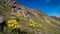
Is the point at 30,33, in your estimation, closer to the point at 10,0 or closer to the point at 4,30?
the point at 4,30

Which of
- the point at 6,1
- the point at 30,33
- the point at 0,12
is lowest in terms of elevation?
the point at 30,33

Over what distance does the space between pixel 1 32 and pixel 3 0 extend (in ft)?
52.2

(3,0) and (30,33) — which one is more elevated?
(3,0)

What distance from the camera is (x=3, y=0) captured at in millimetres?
38000

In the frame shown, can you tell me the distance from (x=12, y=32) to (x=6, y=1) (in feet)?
53.2

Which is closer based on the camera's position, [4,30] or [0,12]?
[4,30]

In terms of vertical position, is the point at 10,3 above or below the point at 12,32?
above

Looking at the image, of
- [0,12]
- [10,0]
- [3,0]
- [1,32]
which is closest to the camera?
[1,32]

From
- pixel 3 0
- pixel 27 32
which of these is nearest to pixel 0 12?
pixel 27 32

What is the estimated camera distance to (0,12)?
29625 millimetres

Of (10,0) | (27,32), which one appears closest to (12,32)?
(27,32)

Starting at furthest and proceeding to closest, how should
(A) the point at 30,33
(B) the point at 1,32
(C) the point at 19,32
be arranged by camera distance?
1. (A) the point at 30,33
2. (C) the point at 19,32
3. (B) the point at 1,32

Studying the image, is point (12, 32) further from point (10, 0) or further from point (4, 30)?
point (10, 0)

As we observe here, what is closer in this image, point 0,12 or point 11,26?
point 11,26
